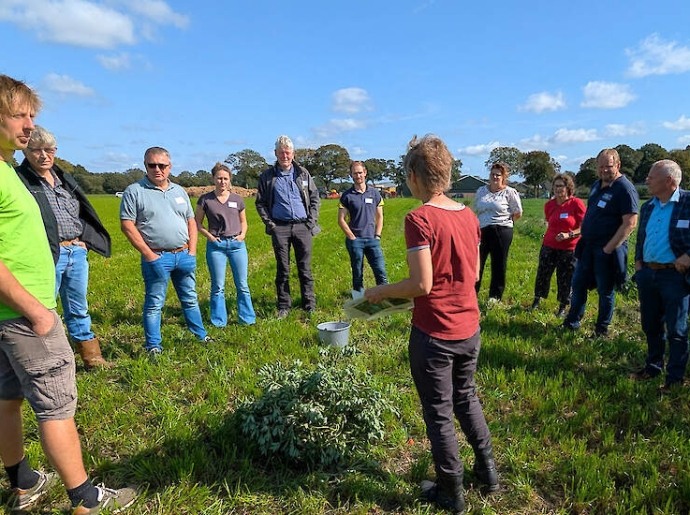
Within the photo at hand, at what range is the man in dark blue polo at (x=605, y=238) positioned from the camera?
189 inches

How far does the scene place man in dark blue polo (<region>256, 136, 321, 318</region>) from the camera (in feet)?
19.7

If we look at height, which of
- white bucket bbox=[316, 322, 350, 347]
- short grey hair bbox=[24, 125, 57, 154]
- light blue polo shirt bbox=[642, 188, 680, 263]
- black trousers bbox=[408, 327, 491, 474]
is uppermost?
short grey hair bbox=[24, 125, 57, 154]

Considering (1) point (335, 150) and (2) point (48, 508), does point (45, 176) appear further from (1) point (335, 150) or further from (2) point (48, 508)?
(1) point (335, 150)

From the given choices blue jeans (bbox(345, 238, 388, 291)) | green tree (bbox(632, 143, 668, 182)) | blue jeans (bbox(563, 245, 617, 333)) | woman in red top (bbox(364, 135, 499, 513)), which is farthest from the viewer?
green tree (bbox(632, 143, 668, 182))

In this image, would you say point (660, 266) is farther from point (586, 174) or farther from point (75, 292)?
point (586, 174)

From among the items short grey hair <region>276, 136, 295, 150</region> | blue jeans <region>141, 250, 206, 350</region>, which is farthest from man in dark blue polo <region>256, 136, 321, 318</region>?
blue jeans <region>141, 250, 206, 350</region>

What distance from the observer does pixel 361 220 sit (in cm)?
656

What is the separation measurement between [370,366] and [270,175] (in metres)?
3.11

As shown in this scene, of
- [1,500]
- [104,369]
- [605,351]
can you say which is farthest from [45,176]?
[605,351]

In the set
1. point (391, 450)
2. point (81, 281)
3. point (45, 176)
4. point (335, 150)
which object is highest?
point (335, 150)

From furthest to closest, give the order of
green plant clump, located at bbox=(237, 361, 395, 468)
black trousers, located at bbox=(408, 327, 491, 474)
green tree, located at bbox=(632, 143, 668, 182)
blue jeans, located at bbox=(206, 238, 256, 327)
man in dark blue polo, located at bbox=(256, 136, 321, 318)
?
1. green tree, located at bbox=(632, 143, 668, 182)
2. man in dark blue polo, located at bbox=(256, 136, 321, 318)
3. blue jeans, located at bbox=(206, 238, 256, 327)
4. green plant clump, located at bbox=(237, 361, 395, 468)
5. black trousers, located at bbox=(408, 327, 491, 474)

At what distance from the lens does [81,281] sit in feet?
14.5

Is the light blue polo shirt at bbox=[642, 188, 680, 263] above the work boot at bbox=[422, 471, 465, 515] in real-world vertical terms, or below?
above

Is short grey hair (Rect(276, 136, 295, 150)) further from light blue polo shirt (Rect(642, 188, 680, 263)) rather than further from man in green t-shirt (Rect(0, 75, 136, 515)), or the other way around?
light blue polo shirt (Rect(642, 188, 680, 263))
